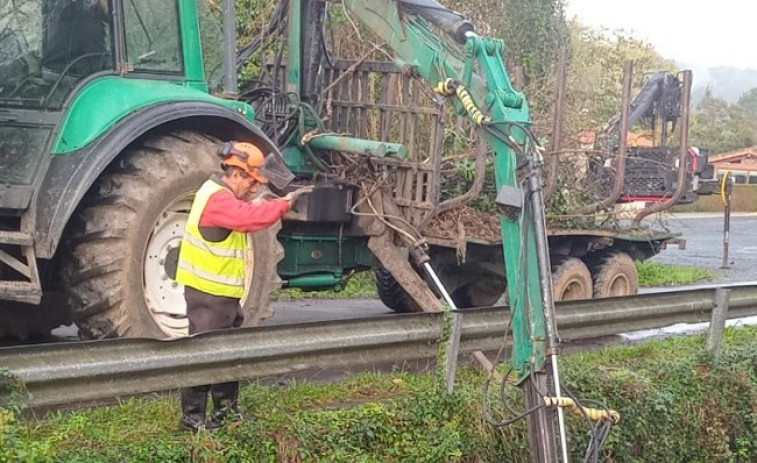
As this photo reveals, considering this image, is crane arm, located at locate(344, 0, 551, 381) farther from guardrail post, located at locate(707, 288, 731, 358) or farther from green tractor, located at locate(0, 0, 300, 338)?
guardrail post, located at locate(707, 288, 731, 358)

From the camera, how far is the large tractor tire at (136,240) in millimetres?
5926

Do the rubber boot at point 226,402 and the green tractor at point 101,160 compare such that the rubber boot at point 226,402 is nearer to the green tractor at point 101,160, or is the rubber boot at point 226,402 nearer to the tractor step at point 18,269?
the green tractor at point 101,160

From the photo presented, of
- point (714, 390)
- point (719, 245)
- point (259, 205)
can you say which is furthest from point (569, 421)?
point (719, 245)

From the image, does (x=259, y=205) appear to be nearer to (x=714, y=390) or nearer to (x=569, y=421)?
(x=569, y=421)

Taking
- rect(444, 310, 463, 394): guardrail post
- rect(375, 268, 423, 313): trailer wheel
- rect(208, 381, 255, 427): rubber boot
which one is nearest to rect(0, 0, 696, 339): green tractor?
rect(444, 310, 463, 394): guardrail post

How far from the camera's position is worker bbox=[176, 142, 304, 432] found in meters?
5.14

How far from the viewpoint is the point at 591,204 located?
1127 cm

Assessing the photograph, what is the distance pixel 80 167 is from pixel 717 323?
4964mm

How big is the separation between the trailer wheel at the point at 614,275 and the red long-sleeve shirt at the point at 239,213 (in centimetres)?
685

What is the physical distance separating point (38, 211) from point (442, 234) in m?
4.31

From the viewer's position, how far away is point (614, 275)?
451 inches

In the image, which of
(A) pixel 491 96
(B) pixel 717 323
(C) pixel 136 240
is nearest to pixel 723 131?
(B) pixel 717 323

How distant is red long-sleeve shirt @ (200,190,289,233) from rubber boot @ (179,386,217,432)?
87 cm

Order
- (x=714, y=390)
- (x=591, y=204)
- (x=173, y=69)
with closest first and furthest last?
1. (x=173, y=69)
2. (x=714, y=390)
3. (x=591, y=204)
